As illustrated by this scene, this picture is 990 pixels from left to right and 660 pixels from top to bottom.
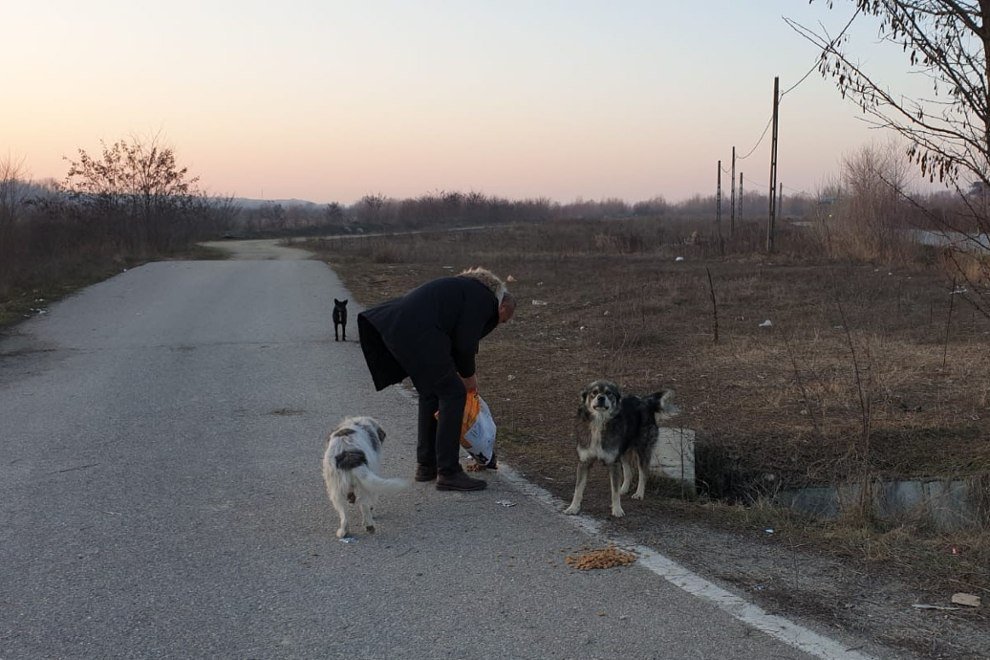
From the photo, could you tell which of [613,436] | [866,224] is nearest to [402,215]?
[866,224]

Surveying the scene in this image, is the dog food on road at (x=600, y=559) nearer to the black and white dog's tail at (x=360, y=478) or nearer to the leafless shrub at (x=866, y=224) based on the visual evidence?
the black and white dog's tail at (x=360, y=478)

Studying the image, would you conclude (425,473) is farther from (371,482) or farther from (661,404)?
(661,404)

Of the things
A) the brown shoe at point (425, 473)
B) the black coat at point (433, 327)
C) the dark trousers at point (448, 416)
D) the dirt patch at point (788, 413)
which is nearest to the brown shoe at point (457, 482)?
the dark trousers at point (448, 416)

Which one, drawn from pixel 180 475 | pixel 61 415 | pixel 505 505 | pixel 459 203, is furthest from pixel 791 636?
pixel 459 203

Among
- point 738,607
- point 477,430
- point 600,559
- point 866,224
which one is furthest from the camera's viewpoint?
point 866,224

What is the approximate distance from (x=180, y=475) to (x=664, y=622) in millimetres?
4257

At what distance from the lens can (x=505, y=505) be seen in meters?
5.93

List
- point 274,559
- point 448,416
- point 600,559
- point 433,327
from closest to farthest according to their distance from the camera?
point 600,559 < point 274,559 < point 433,327 < point 448,416

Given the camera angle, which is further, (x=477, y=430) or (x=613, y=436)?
(x=477, y=430)

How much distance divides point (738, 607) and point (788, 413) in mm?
4755

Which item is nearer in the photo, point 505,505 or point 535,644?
point 535,644

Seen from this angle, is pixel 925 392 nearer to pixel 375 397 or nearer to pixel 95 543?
pixel 375 397

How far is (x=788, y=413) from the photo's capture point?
8.55 m

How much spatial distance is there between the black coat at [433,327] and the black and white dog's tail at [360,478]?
99cm
